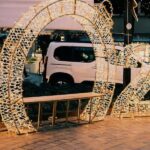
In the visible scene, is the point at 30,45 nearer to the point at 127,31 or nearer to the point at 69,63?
the point at 127,31

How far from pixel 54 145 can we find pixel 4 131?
1260 mm

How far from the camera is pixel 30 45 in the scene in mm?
9375

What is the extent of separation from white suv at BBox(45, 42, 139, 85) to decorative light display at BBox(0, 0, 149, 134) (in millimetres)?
6886

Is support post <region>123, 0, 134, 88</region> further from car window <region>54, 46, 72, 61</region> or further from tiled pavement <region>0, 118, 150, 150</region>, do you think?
car window <region>54, 46, 72, 61</region>

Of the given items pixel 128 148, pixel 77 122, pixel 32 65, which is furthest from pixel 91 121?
pixel 32 65

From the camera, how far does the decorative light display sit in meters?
9.23

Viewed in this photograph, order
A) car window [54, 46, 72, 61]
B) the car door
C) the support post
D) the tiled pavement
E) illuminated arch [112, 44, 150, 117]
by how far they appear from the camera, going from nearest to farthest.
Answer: the tiled pavement, illuminated arch [112, 44, 150, 117], the support post, the car door, car window [54, 46, 72, 61]

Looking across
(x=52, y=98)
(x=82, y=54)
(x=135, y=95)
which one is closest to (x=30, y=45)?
(x=52, y=98)

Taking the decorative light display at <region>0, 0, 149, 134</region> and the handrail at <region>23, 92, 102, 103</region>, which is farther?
the handrail at <region>23, 92, 102, 103</region>

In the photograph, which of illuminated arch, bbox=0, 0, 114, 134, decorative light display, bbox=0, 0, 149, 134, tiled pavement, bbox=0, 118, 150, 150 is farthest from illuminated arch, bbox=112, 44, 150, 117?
illuminated arch, bbox=0, 0, 114, 134

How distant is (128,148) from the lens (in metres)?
8.91

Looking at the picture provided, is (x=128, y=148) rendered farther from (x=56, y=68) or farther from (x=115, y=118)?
(x=56, y=68)

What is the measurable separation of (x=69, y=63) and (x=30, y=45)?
9097 millimetres

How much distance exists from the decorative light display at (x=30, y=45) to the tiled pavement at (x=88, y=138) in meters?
0.38
